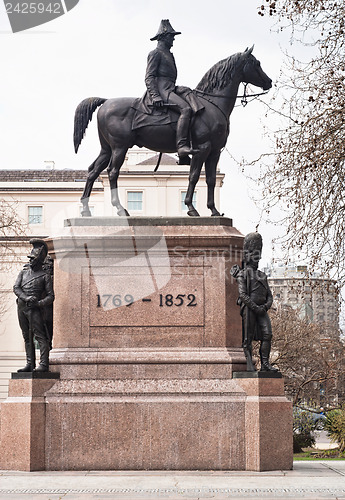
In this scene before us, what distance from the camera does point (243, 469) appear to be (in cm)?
1241

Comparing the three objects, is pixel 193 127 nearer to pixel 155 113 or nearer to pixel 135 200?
pixel 155 113

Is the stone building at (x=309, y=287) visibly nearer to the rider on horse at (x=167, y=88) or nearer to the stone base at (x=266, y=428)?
the rider on horse at (x=167, y=88)

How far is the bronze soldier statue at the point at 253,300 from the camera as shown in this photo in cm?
1295

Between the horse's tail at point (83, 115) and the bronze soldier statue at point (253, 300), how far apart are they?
137 inches

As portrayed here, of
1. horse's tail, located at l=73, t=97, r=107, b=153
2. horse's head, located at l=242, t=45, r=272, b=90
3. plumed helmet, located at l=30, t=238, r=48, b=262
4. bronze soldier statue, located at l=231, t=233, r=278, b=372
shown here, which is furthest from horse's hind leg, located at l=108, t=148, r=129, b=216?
horse's head, located at l=242, t=45, r=272, b=90

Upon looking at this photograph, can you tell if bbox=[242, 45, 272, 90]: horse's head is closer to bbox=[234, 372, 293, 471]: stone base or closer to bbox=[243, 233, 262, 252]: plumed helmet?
bbox=[243, 233, 262, 252]: plumed helmet

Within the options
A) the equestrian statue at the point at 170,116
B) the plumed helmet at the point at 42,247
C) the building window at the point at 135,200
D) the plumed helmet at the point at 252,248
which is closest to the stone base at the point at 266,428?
the plumed helmet at the point at 252,248

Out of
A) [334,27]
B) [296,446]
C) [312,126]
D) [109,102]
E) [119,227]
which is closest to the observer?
[119,227]

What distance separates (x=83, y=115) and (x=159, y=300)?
3.52m

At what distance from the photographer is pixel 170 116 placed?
1420 centimetres

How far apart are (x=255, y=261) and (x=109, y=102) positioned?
145 inches

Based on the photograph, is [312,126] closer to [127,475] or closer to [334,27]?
[334,27]

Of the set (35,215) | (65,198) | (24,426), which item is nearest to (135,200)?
(65,198)

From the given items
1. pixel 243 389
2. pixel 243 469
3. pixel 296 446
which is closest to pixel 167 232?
pixel 243 389
